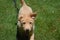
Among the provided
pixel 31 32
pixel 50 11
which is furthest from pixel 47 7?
pixel 31 32

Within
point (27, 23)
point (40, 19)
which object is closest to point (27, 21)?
point (27, 23)

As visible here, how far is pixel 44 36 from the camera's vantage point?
6.08m

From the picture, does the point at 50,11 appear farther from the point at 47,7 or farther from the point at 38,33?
the point at 38,33

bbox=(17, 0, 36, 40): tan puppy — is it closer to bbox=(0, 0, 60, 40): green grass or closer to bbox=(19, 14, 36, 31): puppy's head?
bbox=(19, 14, 36, 31): puppy's head

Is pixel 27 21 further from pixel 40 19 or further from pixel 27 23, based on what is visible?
pixel 40 19

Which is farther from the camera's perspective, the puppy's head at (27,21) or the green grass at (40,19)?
the green grass at (40,19)

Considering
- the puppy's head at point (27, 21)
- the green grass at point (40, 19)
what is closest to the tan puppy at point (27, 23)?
the puppy's head at point (27, 21)

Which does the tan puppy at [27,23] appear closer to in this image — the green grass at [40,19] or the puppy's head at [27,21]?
the puppy's head at [27,21]

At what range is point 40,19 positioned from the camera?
22.3 feet

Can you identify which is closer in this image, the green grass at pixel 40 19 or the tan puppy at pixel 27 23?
the tan puppy at pixel 27 23

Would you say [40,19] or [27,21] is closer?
[27,21]

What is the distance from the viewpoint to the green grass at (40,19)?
609cm

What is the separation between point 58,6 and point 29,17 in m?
2.56

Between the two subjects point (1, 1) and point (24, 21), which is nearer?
point (24, 21)
